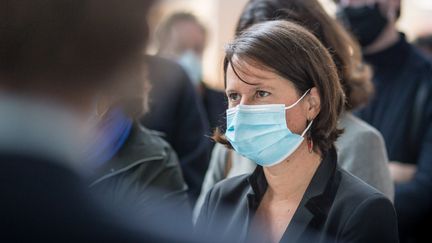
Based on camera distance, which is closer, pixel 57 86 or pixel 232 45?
pixel 57 86

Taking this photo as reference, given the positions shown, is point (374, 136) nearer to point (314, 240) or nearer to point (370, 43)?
point (314, 240)

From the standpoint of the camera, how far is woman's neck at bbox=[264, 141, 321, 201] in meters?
1.61

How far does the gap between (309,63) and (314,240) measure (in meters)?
0.48

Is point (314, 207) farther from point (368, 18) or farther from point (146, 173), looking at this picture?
point (368, 18)

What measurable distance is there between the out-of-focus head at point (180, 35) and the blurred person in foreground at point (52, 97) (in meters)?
3.04

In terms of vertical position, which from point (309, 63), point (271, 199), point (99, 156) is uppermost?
point (309, 63)

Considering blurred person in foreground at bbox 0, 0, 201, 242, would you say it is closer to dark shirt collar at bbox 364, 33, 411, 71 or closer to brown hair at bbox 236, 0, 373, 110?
brown hair at bbox 236, 0, 373, 110

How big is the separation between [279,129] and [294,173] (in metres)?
0.13

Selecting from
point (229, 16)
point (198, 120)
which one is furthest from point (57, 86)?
point (229, 16)

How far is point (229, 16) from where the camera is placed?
20.1ft

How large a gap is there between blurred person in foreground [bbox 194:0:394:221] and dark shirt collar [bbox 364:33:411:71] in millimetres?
553

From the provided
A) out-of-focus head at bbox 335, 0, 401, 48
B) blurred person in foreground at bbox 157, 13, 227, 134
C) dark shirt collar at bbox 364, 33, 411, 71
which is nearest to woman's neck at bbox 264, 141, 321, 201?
dark shirt collar at bbox 364, 33, 411, 71

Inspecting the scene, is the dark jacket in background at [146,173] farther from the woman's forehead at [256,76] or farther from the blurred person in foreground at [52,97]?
the blurred person in foreground at [52,97]

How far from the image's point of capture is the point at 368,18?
283 cm
